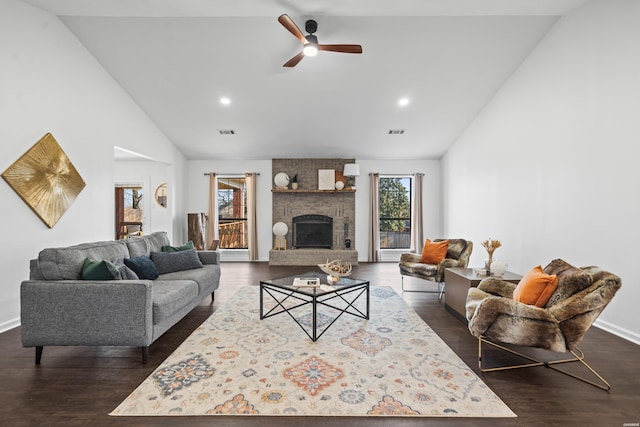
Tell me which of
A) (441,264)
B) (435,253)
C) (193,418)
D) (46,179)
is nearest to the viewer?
(193,418)

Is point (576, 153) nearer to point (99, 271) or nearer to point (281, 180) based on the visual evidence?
point (99, 271)

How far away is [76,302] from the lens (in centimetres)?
243

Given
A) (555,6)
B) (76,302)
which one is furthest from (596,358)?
(76,302)

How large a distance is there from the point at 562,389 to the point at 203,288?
3.40 m

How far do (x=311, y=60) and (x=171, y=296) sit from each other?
11.9ft

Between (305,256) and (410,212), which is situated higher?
(410,212)

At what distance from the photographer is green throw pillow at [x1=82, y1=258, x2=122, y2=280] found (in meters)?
2.62

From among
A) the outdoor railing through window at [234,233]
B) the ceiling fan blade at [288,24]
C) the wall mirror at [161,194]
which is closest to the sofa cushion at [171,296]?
the ceiling fan blade at [288,24]

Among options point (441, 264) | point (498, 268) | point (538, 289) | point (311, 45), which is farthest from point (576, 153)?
point (311, 45)

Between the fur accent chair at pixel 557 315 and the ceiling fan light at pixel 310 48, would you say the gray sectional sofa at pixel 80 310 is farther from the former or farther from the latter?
the ceiling fan light at pixel 310 48

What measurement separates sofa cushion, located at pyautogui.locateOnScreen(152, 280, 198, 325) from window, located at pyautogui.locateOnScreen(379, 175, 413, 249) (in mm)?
5480

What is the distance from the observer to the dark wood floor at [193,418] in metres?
1.80

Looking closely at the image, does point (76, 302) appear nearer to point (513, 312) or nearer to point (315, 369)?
point (315, 369)

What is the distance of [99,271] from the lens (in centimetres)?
263
